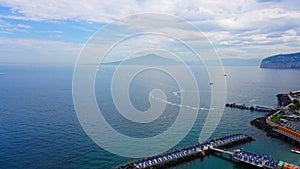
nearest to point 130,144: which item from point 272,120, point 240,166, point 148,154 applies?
point 148,154

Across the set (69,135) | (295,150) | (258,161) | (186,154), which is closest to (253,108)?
(295,150)

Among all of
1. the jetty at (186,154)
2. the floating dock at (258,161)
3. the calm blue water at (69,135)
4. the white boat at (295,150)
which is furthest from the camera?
the white boat at (295,150)

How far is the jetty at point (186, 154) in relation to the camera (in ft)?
65.4

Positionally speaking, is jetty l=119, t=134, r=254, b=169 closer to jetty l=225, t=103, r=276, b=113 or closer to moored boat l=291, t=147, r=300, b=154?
moored boat l=291, t=147, r=300, b=154

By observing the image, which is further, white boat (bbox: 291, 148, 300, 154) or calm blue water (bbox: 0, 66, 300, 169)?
white boat (bbox: 291, 148, 300, 154)

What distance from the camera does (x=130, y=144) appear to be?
24.8 metres

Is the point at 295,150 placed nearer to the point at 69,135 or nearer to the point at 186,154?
the point at 186,154

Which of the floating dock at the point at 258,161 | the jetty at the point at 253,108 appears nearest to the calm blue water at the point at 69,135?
the floating dock at the point at 258,161

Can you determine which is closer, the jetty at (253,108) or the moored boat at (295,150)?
the moored boat at (295,150)

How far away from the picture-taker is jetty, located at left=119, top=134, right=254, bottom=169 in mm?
19938

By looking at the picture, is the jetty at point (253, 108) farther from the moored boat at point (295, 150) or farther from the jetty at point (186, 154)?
the moored boat at point (295, 150)

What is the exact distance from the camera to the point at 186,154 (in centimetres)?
2227

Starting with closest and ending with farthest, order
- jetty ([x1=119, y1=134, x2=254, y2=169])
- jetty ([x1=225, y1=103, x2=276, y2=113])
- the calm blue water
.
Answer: jetty ([x1=119, y1=134, x2=254, y2=169]) < the calm blue water < jetty ([x1=225, y1=103, x2=276, y2=113])

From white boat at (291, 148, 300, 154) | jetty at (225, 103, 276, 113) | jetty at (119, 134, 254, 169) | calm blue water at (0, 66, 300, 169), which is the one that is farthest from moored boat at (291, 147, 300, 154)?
jetty at (225, 103, 276, 113)
